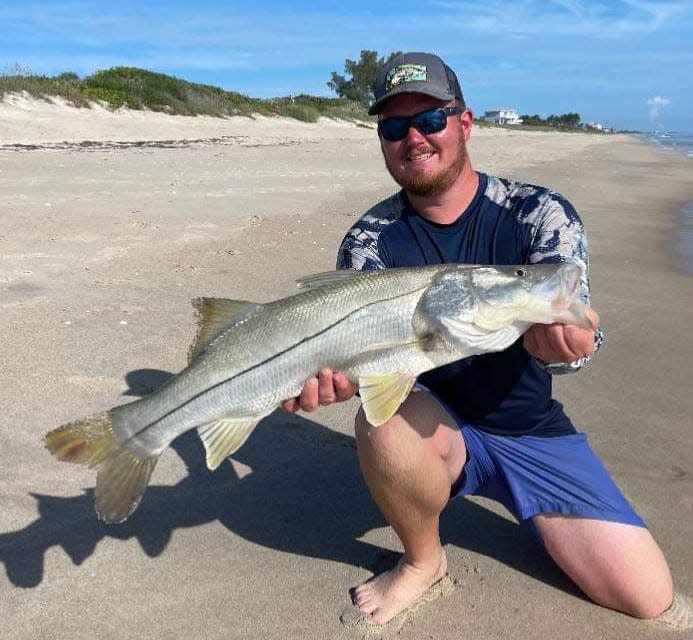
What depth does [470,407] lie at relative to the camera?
3.45 meters

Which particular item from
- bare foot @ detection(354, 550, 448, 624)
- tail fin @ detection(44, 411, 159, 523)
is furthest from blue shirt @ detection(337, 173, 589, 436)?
tail fin @ detection(44, 411, 159, 523)

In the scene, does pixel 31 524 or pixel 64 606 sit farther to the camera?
pixel 31 524

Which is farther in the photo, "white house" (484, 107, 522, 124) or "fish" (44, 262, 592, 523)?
"white house" (484, 107, 522, 124)

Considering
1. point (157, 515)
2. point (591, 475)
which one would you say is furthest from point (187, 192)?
point (591, 475)

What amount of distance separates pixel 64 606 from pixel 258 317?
4.69 ft

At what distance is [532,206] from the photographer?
3477mm

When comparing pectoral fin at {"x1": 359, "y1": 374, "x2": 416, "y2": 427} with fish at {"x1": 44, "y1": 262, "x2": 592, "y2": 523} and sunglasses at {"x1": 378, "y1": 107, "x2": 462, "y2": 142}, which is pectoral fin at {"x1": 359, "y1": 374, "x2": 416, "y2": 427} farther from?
sunglasses at {"x1": 378, "y1": 107, "x2": 462, "y2": 142}

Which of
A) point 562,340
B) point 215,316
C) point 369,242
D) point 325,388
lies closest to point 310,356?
point 325,388

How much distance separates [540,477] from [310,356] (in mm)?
1225

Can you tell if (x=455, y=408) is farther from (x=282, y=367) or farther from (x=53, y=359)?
(x=53, y=359)

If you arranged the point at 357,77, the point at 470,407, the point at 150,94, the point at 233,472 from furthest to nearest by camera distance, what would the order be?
the point at 357,77
the point at 150,94
the point at 233,472
the point at 470,407

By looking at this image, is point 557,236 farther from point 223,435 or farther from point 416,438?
point 223,435

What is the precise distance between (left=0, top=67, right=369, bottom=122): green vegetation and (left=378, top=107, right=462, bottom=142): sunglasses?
22079 millimetres

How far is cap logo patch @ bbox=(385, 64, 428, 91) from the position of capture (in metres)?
3.48
